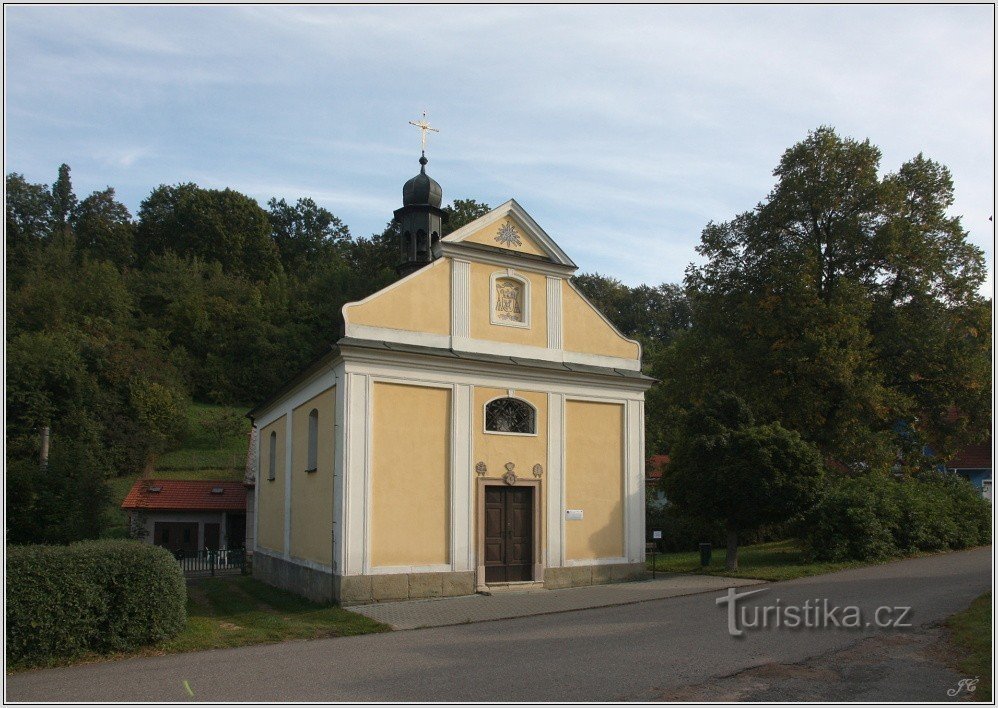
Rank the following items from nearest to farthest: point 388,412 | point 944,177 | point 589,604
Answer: point 589,604 < point 388,412 < point 944,177

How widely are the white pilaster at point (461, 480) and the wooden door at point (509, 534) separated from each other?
610 mm

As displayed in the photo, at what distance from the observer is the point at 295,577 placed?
19125 mm

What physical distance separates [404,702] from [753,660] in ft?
14.1

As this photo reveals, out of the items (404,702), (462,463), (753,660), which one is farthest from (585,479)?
(404,702)

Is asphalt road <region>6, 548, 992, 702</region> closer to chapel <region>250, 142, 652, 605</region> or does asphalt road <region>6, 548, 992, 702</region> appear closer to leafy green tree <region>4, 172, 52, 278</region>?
chapel <region>250, 142, 652, 605</region>

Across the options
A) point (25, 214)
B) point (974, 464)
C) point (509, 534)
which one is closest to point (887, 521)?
point (509, 534)

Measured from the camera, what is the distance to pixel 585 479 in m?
19.0

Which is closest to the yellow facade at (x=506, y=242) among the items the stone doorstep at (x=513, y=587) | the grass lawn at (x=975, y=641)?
the stone doorstep at (x=513, y=587)

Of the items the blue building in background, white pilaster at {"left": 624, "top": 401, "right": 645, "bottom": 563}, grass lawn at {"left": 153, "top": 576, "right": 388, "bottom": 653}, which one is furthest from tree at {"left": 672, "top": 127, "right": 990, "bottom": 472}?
grass lawn at {"left": 153, "top": 576, "right": 388, "bottom": 653}

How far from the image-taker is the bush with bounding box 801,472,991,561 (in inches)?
803

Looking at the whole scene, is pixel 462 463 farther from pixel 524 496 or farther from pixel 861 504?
pixel 861 504

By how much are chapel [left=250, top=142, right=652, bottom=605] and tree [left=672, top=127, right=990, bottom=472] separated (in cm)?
914

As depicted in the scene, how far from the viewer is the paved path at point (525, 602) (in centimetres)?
1424

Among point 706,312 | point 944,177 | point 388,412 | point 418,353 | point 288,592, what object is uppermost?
point 944,177
